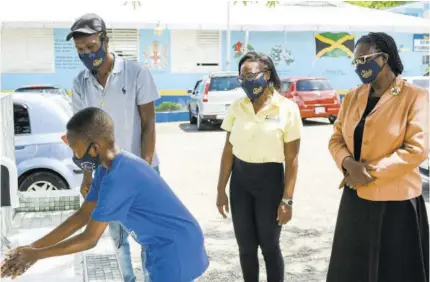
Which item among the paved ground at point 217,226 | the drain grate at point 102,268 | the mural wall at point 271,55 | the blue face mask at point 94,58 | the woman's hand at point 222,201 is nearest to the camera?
the blue face mask at point 94,58

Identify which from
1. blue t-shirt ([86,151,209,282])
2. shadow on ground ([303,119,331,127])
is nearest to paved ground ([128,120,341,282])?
blue t-shirt ([86,151,209,282])

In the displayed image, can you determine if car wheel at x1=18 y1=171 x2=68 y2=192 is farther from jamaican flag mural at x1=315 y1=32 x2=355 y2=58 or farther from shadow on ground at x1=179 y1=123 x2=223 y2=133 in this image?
jamaican flag mural at x1=315 y1=32 x2=355 y2=58

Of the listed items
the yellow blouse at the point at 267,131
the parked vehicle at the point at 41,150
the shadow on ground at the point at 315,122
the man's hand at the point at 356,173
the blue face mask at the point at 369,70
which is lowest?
the shadow on ground at the point at 315,122

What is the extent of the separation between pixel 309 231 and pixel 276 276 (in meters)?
2.48

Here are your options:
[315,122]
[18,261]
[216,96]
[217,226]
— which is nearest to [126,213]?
[18,261]

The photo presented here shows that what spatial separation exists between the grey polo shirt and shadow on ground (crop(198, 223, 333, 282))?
171 centimetres

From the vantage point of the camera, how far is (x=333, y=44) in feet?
74.4

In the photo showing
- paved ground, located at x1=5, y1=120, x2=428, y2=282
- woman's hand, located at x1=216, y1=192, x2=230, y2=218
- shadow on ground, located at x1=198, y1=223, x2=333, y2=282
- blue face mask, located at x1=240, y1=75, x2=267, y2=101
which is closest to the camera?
blue face mask, located at x1=240, y1=75, x2=267, y2=101

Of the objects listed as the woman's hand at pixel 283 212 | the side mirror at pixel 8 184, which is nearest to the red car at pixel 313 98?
the woman's hand at pixel 283 212

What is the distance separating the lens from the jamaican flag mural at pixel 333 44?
22.6 m

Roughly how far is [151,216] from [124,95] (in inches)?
48.8

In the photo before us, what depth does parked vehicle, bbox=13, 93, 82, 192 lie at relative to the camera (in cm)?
664

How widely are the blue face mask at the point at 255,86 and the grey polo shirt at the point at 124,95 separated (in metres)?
0.58

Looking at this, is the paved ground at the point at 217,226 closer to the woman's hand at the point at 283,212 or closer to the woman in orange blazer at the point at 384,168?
the woman's hand at the point at 283,212
